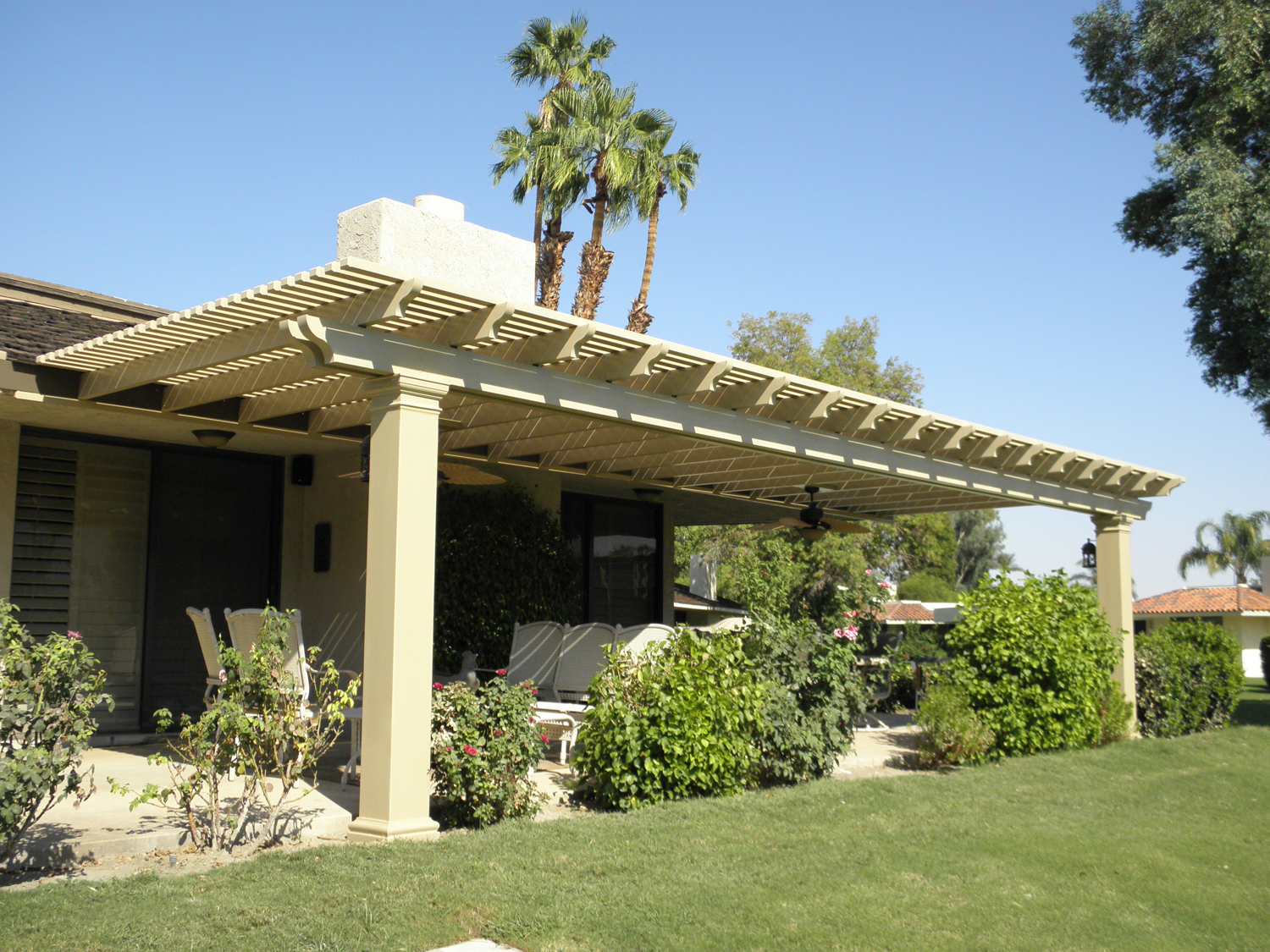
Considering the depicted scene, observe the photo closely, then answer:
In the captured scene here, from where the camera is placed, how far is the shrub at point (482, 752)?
5.63m

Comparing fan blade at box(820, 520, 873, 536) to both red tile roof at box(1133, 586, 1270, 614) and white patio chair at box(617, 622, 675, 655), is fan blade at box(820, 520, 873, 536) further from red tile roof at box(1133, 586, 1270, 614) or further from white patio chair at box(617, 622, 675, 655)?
red tile roof at box(1133, 586, 1270, 614)

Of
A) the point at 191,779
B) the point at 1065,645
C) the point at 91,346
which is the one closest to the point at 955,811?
the point at 1065,645

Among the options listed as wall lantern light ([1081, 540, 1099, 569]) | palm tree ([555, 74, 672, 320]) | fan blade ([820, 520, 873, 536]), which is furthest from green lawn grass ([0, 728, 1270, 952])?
palm tree ([555, 74, 672, 320])

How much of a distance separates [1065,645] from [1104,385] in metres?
10.9

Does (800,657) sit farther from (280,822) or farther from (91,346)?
(91,346)

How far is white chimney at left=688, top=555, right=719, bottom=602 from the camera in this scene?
95.7ft

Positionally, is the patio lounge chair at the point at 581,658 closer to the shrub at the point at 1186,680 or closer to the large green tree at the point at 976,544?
the shrub at the point at 1186,680

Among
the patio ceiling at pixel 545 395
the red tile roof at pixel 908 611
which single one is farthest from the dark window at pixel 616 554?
the red tile roof at pixel 908 611

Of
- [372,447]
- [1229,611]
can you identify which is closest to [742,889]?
[372,447]

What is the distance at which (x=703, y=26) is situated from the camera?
1409 cm

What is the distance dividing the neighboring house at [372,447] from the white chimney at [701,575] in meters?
16.9

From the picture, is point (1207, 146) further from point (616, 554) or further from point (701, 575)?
point (701, 575)

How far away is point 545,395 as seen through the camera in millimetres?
6262

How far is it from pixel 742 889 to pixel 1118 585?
29.0ft
